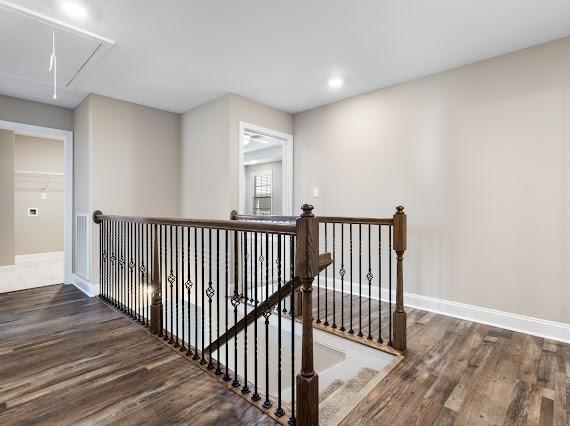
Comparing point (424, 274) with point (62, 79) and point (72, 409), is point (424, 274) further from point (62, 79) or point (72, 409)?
point (62, 79)

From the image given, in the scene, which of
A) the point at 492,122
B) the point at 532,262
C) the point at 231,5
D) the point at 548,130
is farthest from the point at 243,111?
the point at 532,262

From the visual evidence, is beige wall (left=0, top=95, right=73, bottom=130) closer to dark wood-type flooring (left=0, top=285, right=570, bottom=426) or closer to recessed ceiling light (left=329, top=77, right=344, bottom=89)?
dark wood-type flooring (left=0, top=285, right=570, bottom=426)

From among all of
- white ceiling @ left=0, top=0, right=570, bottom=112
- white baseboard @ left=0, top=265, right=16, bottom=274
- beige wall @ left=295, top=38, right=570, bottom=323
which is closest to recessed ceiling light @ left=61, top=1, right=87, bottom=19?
white ceiling @ left=0, top=0, right=570, bottom=112

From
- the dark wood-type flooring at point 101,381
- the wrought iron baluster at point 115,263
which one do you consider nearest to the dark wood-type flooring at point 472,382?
the dark wood-type flooring at point 101,381

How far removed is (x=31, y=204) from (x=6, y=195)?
1265 mm

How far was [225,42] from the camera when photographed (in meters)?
2.48

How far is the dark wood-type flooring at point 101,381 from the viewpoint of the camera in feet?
4.89

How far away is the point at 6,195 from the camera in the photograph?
4.89 meters

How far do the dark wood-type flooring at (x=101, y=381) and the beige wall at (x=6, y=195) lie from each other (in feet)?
9.95

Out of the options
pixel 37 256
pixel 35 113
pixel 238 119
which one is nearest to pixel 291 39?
pixel 238 119

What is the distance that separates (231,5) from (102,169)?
8.29 feet

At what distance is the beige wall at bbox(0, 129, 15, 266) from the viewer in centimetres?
487

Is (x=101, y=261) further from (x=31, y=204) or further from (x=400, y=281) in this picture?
(x=31, y=204)

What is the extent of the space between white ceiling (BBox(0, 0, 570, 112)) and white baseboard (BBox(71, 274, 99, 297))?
2.22 metres
